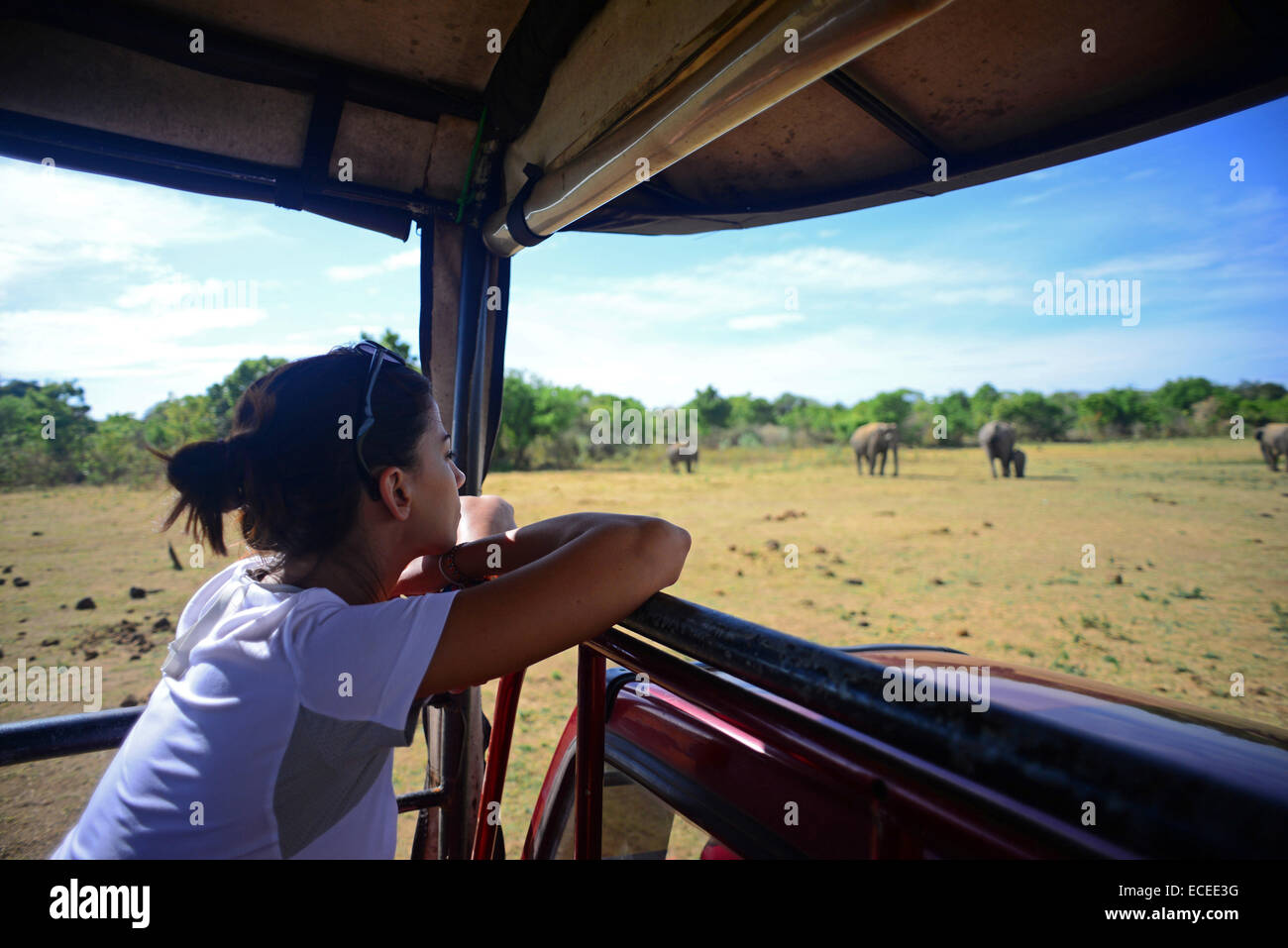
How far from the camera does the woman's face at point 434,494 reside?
57.7 inches

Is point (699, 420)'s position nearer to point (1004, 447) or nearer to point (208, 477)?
point (1004, 447)

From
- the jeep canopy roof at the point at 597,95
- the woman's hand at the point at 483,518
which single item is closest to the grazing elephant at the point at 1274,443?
the jeep canopy roof at the point at 597,95

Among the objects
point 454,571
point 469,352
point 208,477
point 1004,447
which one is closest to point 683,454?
point 1004,447

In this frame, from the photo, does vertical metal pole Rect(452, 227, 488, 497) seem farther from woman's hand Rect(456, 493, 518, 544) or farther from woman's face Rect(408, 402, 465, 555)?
woman's face Rect(408, 402, 465, 555)

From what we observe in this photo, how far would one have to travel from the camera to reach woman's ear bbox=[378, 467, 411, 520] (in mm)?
1390

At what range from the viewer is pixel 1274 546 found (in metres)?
12.3

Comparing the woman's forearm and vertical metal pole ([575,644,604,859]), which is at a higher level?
the woman's forearm

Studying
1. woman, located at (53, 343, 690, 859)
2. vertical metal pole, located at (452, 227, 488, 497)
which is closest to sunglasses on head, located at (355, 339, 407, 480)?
woman, located at (53, 343, 690, 859)

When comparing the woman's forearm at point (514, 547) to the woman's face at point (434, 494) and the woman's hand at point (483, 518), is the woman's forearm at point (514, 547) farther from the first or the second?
the woman's hand at point (483, 518)

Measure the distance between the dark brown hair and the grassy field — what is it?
22 centimetres

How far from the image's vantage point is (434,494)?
1.49m

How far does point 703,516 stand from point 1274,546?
10.7 meters

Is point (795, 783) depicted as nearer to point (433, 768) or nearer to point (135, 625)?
point (433, 768)
